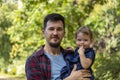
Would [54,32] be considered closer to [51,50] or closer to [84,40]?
[51,50]

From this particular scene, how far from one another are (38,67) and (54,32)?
0.37m

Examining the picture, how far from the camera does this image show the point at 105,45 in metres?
14.0

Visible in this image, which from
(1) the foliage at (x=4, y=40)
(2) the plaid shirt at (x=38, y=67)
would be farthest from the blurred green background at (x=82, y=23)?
(1) the foliage at (x=4, y=40)

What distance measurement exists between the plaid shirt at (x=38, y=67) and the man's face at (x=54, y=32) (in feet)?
0.49

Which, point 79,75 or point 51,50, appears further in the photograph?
point 51,50

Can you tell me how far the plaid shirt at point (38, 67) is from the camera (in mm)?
3096

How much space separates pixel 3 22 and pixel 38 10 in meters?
18.2

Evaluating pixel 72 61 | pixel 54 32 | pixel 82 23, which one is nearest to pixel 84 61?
pixel 72 61

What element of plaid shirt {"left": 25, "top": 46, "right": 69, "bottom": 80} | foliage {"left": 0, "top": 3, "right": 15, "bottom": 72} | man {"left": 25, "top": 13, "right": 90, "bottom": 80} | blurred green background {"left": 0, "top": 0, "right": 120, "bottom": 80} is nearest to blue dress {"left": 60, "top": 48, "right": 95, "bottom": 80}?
man {"left": 25, "top": 13, "right": 90, "bottom": 80}

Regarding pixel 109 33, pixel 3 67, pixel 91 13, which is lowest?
pixel 3 67

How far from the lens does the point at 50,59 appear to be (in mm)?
3229

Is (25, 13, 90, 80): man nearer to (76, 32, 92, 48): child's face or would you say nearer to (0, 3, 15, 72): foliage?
(76, 32, 92, 48): child's face

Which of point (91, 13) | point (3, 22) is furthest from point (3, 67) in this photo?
point (91, 13)

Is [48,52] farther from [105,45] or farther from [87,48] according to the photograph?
[105,45]
